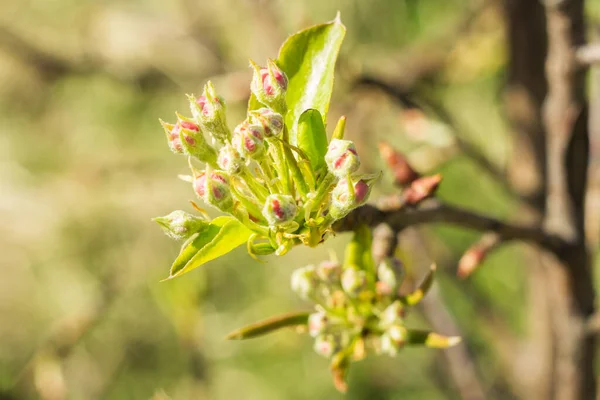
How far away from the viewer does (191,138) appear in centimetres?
66

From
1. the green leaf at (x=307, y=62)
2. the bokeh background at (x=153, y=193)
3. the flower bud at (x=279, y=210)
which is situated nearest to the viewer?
the flower bud at (x=279, y=210)

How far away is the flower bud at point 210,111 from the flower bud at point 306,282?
24cm

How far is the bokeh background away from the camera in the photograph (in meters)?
2.75

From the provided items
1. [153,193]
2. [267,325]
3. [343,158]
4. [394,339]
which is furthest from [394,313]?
[153,193]

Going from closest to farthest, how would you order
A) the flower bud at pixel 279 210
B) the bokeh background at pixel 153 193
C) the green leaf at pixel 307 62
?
1. the flower bud at pixel 279 210
2. the green leaf at pixel 307 62
3. the bokeh background at pixel 153 193

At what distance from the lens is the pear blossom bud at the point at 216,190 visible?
2.06ft

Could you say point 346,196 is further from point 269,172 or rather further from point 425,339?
point 425,339

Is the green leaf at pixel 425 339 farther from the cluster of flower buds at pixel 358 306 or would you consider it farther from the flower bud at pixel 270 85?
the flower bud at pixel 270 85

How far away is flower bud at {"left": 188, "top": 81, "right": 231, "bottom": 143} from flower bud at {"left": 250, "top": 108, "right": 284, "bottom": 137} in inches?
1.9

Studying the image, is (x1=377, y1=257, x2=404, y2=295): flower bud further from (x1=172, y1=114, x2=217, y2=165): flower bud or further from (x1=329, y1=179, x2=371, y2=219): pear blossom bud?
(x1=172, y1=114, x2=217, y2=165): flower bud

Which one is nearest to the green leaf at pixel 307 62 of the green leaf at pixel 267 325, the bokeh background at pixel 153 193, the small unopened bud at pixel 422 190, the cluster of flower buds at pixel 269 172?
the cluster of flower buds at pixel 269 172

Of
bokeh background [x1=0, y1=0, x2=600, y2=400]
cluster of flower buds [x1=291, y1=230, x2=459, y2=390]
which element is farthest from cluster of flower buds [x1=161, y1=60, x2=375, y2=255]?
bokeh background [x1=0, y1=0, x2=600, y2=400]

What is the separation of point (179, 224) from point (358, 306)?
305mm

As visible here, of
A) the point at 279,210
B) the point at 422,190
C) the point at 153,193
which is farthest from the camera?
the point at 153,193
